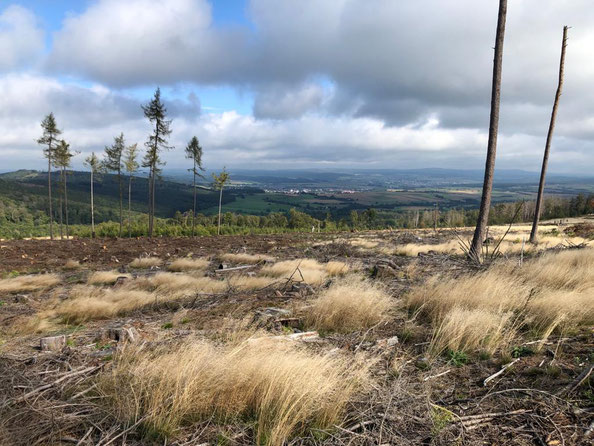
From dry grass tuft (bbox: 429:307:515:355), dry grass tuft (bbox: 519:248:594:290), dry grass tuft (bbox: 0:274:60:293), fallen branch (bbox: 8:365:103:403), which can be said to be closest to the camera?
fallen branch (bbox: 8:365:103:403)

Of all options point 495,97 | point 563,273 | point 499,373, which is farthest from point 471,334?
point 495,97

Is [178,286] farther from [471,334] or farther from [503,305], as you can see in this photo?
[503,305]

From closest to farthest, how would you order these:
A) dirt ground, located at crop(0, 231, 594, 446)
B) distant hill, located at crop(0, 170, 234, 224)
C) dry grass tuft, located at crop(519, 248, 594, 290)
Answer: dirt ground, located at crop(0, 231, 594, 446) → dry grass tuft, located at crop(519, 248, 594, 290) → distant hill, located at crop(0, 170, 234, 224)

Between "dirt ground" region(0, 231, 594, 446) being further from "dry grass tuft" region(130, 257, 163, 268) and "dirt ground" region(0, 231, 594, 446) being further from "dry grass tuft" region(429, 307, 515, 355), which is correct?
"dry grass tuft" region(130, 257, 163, 268)

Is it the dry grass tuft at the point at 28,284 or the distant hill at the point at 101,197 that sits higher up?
the dry grass tuft at the point at 28,284

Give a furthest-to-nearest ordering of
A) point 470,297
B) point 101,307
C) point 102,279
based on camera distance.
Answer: point 102,279 < point 101,307 < point 470,297

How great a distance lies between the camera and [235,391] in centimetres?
286

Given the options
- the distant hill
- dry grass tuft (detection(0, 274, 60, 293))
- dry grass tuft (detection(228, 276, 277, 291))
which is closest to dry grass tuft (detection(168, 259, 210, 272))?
dry grass tuft (detection(0, 274, 60, 293))

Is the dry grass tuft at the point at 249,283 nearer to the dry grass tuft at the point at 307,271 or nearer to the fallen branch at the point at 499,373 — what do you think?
the dry grass tuft at the point at 307,271

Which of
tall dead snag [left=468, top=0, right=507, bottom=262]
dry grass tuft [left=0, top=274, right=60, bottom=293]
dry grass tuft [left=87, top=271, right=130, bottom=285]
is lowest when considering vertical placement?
dry grass tuft [left=0, top=274, right=60, bottom=293]

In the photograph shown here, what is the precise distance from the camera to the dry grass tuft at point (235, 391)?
2.56 meters

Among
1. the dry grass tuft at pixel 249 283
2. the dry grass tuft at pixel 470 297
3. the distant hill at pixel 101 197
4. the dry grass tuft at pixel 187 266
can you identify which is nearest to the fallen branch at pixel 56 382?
the dry grass tuft at pixel 470 297

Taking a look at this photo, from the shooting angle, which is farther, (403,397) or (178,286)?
(178,286)

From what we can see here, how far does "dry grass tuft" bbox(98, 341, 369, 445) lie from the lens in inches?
101
